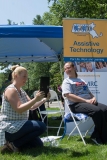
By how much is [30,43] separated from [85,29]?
2.65 meters

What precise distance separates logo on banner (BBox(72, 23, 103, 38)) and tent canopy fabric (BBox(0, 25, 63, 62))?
0.94ft

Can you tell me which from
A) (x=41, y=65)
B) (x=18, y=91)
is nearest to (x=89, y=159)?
(x=18, y=91)

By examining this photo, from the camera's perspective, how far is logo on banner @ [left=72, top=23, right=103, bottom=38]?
4.70 metres

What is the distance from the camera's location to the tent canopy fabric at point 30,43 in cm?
475

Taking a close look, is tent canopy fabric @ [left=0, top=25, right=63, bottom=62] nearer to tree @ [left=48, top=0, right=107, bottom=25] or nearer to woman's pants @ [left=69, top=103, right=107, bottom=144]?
woman's pants @ [left=69, top=103, right=107, bottom=144]

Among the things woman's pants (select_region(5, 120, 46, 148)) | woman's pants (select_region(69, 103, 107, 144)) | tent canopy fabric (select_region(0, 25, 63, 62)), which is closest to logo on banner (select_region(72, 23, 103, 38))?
tent canopy fabric (select_region(0, 25, 63, 62))

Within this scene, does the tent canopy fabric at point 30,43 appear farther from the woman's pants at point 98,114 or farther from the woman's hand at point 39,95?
the woman's hand at point 39,95

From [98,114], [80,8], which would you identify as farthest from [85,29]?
[80,8]

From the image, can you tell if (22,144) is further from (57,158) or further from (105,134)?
(105,134)

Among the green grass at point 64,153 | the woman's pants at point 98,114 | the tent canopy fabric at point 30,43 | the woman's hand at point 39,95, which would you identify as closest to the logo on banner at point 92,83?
the woman's pants at point 98,114

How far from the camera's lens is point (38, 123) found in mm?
3260

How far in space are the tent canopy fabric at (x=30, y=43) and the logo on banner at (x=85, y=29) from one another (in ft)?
0.94

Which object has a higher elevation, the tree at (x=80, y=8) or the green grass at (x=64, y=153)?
the tree at (x=80, y=8)

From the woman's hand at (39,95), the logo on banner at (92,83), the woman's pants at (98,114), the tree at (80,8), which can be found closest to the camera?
the woman's hand at (39,95)
